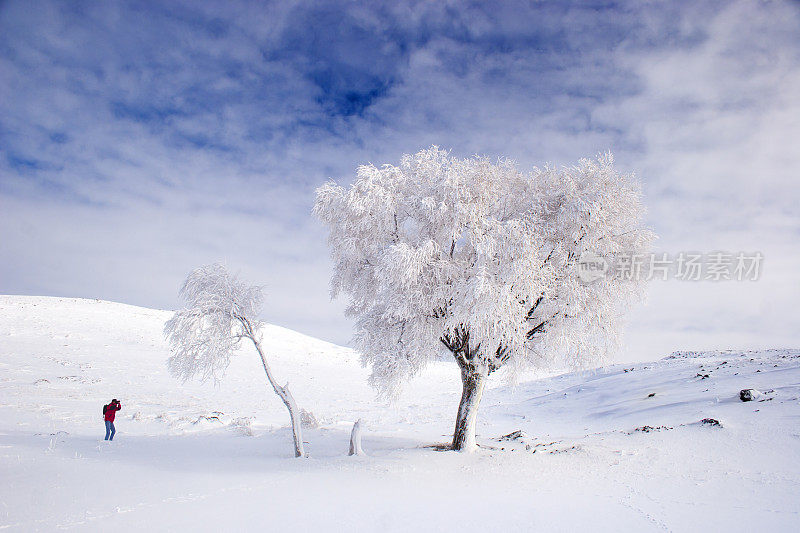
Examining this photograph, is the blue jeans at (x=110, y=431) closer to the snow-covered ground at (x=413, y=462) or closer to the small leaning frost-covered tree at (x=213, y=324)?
the snow-covered ground at (x=413, y=462)

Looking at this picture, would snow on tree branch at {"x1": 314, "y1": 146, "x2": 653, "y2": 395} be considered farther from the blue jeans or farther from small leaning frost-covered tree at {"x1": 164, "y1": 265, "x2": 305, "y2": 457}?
the blue jeans

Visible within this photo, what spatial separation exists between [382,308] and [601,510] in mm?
10135

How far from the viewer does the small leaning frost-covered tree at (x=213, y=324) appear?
15.4 metres

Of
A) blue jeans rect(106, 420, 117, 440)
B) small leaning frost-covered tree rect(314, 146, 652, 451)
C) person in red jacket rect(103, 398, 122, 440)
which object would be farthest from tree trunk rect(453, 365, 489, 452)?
blue jeans rect(106, 420, 117, 440)

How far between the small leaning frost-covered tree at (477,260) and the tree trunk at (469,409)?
0.05m

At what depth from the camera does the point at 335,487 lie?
1101cm

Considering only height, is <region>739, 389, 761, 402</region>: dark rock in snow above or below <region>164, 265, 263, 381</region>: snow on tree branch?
below

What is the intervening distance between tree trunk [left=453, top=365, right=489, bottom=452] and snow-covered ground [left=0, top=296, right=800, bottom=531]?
2.80ft

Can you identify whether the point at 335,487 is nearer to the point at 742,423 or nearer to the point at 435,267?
the point at 435,267

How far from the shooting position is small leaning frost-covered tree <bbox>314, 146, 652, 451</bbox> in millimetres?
14023

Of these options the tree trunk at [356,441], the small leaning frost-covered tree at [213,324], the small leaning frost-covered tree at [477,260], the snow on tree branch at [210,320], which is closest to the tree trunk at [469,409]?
the small leaning frost-covered tree at [477,260]

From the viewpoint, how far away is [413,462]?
14.0 meters

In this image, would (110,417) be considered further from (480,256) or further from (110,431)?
(480,256)

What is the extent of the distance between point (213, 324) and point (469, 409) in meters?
10.4
